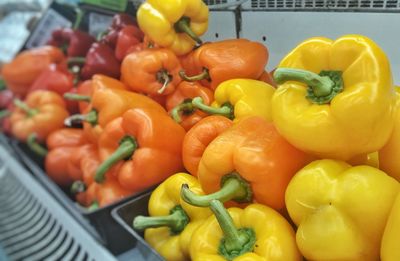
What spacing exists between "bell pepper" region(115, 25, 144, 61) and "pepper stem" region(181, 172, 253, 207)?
3.31 ft

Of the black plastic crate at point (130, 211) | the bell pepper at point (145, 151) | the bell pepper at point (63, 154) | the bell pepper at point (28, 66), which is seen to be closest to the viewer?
the black plastic crate at point (130, 211)

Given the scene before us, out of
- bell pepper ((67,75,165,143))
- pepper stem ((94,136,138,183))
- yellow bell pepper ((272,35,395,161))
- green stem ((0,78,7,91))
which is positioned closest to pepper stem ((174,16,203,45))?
bell pepper ((67,75,165,143))

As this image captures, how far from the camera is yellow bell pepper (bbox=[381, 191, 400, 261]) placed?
62cm

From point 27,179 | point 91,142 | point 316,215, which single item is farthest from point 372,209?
point 27,179

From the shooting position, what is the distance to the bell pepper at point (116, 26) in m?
1.88

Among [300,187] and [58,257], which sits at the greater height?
[300,187]

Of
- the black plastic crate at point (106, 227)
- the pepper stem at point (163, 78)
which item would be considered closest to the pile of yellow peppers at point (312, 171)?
the black plastic crate at point (106, 227)

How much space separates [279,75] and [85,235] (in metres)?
0.80

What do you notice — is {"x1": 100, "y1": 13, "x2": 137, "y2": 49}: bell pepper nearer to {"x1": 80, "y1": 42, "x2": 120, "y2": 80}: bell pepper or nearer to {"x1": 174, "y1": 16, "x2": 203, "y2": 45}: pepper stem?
{"x1": 80, "y1": 42, "x2": 120, "y2": 80}: bell pepper

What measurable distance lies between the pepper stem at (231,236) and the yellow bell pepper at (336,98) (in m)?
0.17

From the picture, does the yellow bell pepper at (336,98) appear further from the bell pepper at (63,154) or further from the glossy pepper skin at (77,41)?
the glossy pepper skin at (77,41)

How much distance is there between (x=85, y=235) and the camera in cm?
128

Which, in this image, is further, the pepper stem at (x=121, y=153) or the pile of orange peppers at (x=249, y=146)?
the pepper stem at (x=121, y=153)

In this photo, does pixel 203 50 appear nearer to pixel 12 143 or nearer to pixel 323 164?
pixel 323 164
